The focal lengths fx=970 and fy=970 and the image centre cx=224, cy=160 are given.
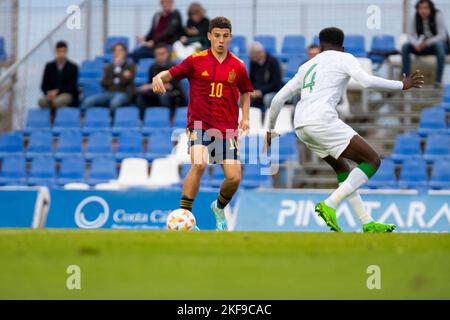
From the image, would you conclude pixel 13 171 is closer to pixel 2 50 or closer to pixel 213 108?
pixel 2 50

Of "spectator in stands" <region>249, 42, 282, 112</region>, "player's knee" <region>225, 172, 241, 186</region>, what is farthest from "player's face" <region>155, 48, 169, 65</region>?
"player's knee" <region>225, 172, 241, 186</region>

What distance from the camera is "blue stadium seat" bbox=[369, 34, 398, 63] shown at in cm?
2023

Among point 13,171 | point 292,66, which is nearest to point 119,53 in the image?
point 13,171

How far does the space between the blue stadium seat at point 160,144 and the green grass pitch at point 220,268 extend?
9920 mm

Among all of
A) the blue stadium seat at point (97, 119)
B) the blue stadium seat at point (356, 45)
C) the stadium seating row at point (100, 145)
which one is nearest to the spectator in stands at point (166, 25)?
the blue stadium seat at point (97, 119)

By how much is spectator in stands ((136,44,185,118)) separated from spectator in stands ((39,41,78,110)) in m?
1.54

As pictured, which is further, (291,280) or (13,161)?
(13,161)

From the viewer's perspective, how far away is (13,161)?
19.0 m

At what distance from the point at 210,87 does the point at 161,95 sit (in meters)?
8.31

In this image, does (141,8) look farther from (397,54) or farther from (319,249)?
(319,249)

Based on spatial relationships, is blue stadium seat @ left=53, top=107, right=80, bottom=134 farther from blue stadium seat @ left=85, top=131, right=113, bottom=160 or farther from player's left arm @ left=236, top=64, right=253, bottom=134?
player's left arm @ left=236, top=64, right=253, bottom=134

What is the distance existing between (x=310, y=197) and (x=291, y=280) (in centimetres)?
802

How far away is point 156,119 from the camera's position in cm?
1923
